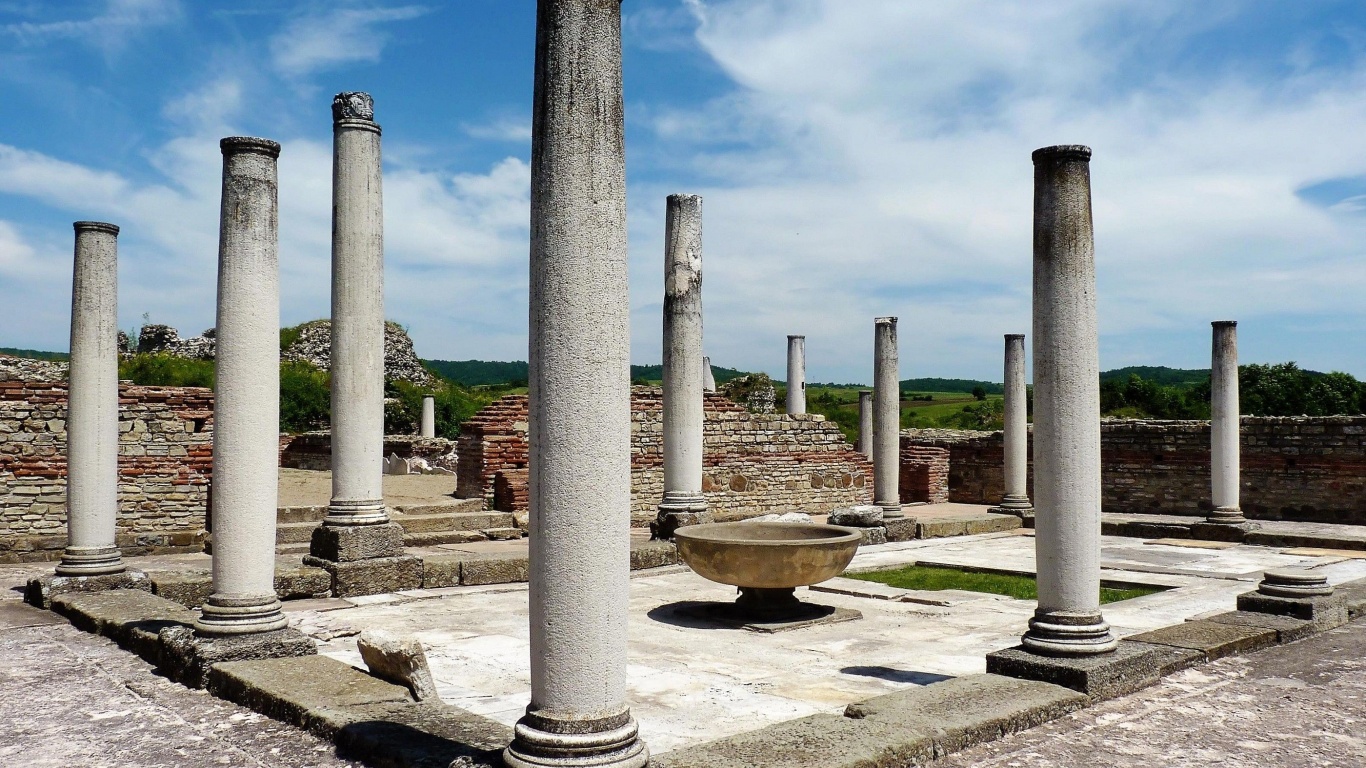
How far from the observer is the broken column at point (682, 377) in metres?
12.2

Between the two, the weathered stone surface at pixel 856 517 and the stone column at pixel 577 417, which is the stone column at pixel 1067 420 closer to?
the stone column at pixel 577 417

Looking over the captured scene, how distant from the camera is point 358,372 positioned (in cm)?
937

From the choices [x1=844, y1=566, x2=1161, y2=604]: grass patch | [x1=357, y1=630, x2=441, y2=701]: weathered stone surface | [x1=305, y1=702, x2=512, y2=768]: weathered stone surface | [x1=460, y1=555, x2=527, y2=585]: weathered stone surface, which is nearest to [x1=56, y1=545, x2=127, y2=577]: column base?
[x1=460, y1=555, x2=527, y2=585]: weathered stone surface

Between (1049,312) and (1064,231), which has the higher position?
(1064,231)

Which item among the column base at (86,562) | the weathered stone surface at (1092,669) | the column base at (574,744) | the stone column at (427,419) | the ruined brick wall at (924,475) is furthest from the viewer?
the stone column at (427,419)

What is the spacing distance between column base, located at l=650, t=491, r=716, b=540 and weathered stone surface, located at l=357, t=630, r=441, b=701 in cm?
642

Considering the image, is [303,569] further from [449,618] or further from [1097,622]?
[1097,622]

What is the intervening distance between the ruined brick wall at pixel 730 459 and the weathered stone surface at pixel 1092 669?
35.6 ft

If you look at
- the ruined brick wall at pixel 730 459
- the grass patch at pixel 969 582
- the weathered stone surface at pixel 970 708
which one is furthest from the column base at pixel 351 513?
the ruined brick wall at pixel 730 459

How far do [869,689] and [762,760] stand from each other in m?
2.15

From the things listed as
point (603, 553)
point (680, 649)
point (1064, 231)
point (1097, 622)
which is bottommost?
point (680, 649)

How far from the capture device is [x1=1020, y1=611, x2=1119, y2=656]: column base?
5.80m

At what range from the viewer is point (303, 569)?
29.9 feet

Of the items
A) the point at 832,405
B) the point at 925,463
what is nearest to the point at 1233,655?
the point at 925,463
